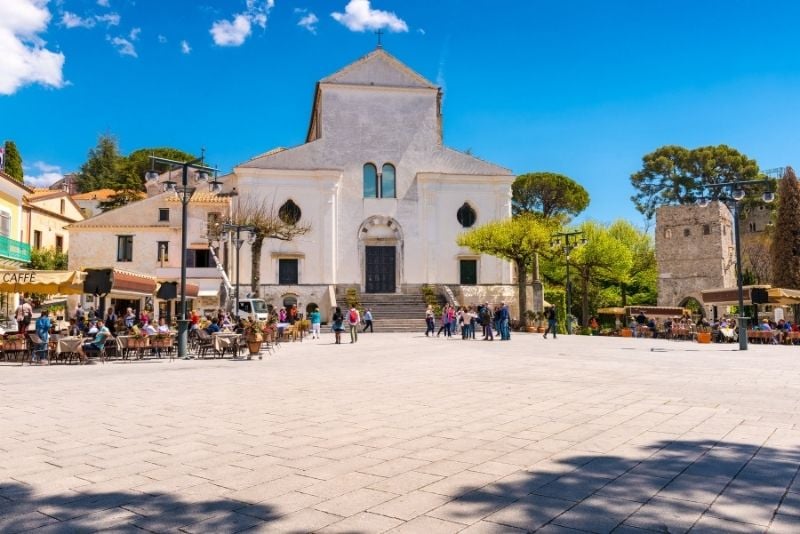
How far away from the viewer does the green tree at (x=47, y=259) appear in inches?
1570

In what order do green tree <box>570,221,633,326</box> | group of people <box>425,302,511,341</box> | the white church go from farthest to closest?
green tree <box>570,221,633,326</box>
the white church
group of people <box>425,302,511,341</box>

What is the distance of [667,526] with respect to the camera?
11.8ft

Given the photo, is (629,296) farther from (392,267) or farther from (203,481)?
(203,481)

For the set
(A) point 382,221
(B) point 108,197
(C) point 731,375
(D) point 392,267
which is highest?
(B) point 108,197

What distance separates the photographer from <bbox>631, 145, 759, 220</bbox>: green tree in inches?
2382

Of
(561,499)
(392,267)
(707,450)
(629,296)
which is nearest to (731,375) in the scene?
(707,450)

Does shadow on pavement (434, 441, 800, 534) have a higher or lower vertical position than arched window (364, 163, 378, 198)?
lower

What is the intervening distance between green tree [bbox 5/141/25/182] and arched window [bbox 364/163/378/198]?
30940 millimetres

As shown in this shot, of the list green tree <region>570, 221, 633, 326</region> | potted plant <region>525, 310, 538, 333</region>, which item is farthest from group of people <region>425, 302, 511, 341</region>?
green tree <region>570, 221, 633, 326</region>

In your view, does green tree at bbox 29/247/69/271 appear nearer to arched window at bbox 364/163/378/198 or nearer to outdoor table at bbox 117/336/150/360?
arched window at bbox 364/163/378/198

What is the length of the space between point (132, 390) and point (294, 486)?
6.39 metres

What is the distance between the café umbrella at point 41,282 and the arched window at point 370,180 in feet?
78.6

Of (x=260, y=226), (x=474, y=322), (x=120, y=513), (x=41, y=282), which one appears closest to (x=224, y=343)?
(x=41, y=282)

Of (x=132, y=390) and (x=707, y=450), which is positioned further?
(x=132, y=390)
